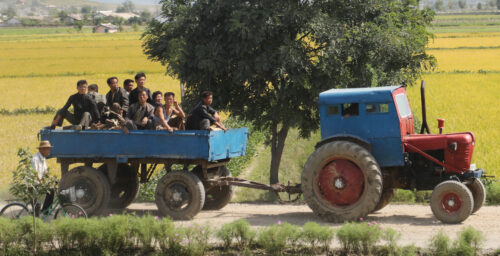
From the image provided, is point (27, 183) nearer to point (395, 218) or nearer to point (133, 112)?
point (133, 112)

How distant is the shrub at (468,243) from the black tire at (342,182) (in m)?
2.52

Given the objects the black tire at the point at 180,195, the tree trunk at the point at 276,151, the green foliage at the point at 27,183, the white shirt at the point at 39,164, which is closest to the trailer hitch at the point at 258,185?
the black tire at the point at 180,195

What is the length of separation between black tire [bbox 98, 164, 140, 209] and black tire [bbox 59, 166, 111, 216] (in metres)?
0.66

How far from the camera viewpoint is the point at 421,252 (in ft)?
35.1

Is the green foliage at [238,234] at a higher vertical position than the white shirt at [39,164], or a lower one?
lower

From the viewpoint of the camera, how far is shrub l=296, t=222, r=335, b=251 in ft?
35.7

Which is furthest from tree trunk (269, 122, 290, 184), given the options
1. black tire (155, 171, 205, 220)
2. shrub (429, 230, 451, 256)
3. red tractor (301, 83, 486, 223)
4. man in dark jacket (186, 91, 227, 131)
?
shrub (429, 230, 451, 256)

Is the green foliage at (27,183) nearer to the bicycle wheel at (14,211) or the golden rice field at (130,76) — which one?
the bicycle wheel at (14,211)

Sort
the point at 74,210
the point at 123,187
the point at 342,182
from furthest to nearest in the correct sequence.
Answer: the point at 123,187 → the point at 74,210 → the point at 342,182

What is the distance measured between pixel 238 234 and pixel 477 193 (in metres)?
5.05

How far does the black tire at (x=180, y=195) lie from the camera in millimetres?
14078

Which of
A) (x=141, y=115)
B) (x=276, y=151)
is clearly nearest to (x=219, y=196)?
(x=141, y=115)

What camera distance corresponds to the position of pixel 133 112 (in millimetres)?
14664

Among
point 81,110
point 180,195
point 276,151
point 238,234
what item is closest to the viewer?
point 238,234
